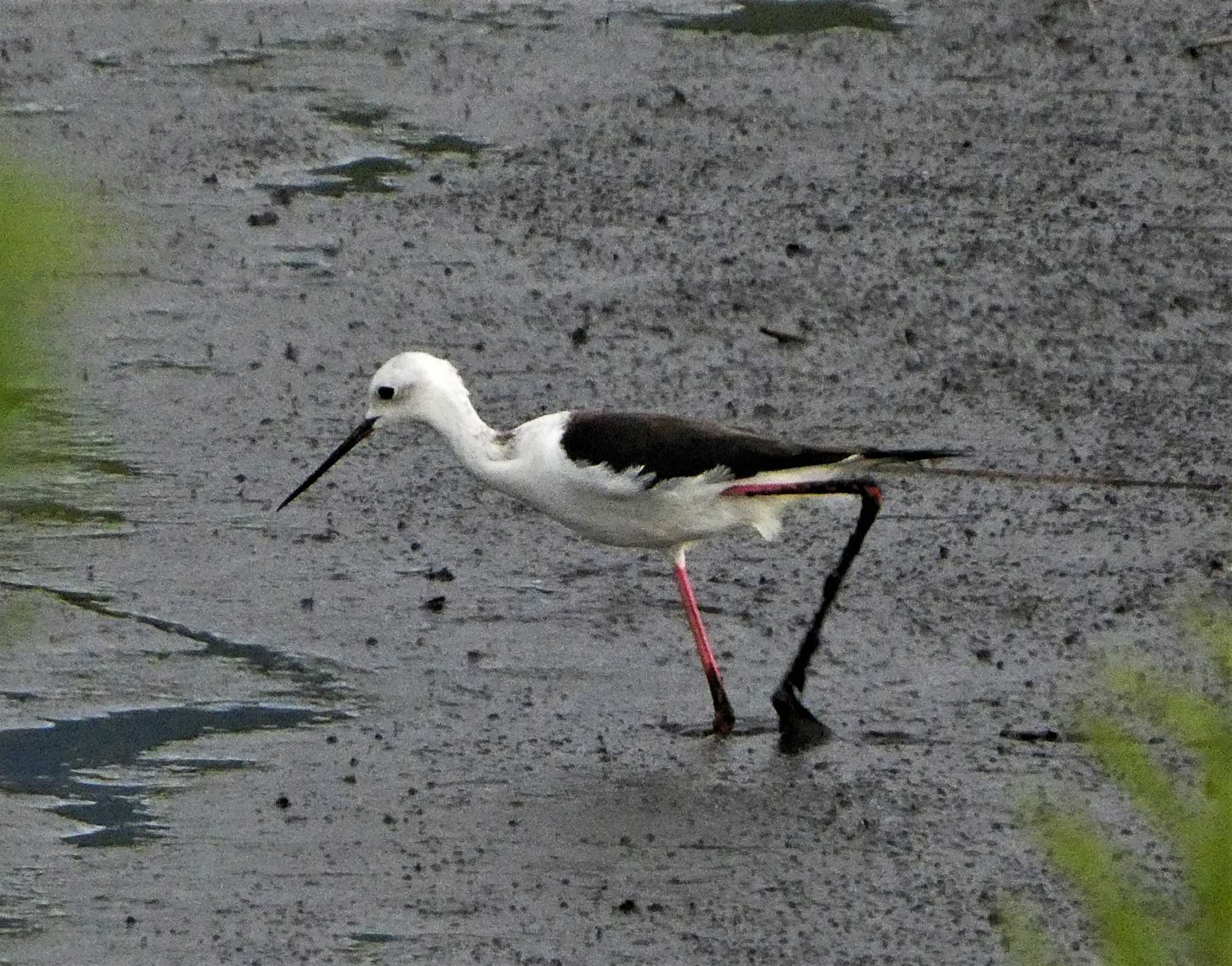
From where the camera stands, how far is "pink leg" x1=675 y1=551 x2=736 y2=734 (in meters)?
6.16

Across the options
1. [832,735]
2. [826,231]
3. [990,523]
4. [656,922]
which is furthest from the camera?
[826,231]

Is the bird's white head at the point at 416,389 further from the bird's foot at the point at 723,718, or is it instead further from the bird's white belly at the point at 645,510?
the bird's foot at the point at 723,718

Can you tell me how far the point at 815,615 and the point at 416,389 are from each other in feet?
4.02

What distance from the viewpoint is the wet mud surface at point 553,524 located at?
5.43 m

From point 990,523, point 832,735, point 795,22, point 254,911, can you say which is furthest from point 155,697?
point 795,22

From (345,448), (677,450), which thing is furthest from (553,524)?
(677,450)

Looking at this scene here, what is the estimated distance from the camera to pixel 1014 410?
8352mm

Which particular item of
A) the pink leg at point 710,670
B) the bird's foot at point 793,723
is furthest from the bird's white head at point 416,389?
the bird's foot at point 793,723

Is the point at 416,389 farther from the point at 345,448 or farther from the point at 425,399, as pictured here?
the point at 345,448

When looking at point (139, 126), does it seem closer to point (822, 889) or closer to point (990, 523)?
point (990, 523)

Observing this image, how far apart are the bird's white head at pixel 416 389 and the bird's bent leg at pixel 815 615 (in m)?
0.83

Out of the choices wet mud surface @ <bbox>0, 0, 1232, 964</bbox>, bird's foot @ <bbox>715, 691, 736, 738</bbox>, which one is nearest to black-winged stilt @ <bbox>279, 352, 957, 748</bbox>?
bird's foot @ <bbox>715, 691, 736, 738</bbox>

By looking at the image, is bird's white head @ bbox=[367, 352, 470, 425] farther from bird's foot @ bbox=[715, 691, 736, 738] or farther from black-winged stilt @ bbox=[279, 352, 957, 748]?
bird's foot @ bbox=[715, 691, 736, 738]

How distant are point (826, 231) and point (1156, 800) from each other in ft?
26.2
